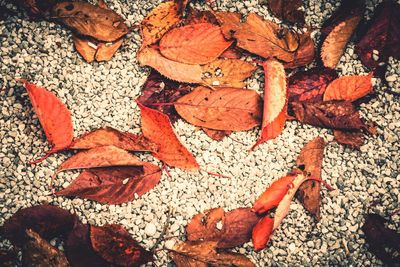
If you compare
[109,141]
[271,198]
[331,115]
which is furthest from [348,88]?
[109,141]

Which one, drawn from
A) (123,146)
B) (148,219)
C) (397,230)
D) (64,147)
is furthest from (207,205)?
(397,230)

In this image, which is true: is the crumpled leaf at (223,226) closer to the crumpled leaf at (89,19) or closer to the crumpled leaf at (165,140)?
the crumpled leaf at (165,140)

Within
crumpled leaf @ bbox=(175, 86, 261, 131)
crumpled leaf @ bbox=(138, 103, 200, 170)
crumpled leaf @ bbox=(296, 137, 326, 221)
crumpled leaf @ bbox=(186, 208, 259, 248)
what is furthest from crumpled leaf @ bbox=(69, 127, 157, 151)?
crumpled leaf @ bbox=(296, 137, 326, 221)

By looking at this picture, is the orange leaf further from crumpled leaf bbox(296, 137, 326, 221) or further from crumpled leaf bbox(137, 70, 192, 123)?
crumpled leaf bbox(137, 70, 192, 123)

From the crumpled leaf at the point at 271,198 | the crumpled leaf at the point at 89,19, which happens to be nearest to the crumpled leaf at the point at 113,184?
the crumpled leaf at the point at 271,198

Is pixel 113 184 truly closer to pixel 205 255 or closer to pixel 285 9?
pixel 205 255

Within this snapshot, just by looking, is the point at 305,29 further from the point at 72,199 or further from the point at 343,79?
the point at 72,199

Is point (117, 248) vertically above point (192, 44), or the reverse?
point (192, 44)

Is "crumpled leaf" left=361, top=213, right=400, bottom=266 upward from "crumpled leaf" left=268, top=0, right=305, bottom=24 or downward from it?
downward
